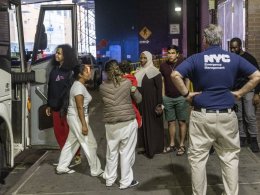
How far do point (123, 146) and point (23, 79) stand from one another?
80.2 inches

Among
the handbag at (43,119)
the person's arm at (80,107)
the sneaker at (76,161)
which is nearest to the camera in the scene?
the person's arm at (80,107)

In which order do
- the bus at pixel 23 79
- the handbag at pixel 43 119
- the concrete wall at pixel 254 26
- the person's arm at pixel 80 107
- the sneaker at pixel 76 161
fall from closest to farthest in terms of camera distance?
the person's arm at pixel 80 107, the bus at pixel 23 79, the sneaker at pixel 76 161, the handbag at pixel 43 119, the concrete wall at pixel 254 26

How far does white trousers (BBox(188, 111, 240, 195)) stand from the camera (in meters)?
4.73

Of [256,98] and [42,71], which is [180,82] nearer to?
[256,98]

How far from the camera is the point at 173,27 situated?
66.5ft

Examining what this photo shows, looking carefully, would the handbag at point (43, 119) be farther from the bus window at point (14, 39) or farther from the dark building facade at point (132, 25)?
the dark building facade at point (132, 25)

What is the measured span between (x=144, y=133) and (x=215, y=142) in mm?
2675

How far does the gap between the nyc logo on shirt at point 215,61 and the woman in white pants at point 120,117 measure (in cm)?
141

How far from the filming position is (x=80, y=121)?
623cm

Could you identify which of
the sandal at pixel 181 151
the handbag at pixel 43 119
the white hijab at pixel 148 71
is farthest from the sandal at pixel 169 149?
the handbag at pixel 43 119

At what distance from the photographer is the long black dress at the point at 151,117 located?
7371 mm

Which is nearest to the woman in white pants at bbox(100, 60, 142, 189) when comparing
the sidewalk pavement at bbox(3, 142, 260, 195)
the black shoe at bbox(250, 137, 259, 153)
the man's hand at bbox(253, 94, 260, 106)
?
the sidewalk pavement at bbox(3, 142, 260, 195)

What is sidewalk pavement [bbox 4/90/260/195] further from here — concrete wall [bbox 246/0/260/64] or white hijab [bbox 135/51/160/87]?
concrete wall [bbox 246/0/260/64]

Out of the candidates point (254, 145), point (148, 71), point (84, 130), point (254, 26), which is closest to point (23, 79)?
point (84, 130)
